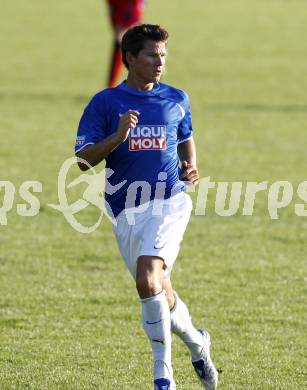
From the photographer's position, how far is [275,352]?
6562 millimetres

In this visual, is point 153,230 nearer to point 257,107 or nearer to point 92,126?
point 92,126

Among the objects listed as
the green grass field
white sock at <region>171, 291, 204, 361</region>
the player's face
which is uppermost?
the player's face

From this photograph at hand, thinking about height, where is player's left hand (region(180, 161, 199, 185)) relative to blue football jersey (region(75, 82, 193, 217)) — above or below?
below

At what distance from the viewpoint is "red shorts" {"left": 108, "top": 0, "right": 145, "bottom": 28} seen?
680 inches

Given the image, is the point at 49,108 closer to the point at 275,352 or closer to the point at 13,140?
the point at 13,140

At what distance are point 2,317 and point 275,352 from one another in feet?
5.99

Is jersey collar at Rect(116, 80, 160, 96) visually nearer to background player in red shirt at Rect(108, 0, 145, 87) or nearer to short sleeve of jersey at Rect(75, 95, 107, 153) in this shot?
short sleeve of jersey at Rect(75, 95, 107, 153)

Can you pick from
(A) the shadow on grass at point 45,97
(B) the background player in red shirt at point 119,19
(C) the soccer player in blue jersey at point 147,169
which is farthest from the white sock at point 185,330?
(B) the background player in red shirt at point 119,19

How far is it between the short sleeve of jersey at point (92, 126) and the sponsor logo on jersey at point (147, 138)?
0.16 meters

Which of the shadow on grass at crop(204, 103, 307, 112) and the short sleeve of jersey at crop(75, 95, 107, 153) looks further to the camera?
the shadow on grass at crop(204, 103, 307, 112)

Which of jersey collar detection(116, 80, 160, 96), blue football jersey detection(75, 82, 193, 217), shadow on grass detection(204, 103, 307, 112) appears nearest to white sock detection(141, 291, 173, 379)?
blue football jersey detection(75, 82, 193, 217)

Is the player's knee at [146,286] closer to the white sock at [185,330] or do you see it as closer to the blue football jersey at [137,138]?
the white sock at [185,330]

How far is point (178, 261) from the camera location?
8883 millimetres

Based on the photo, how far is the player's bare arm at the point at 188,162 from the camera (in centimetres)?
596
